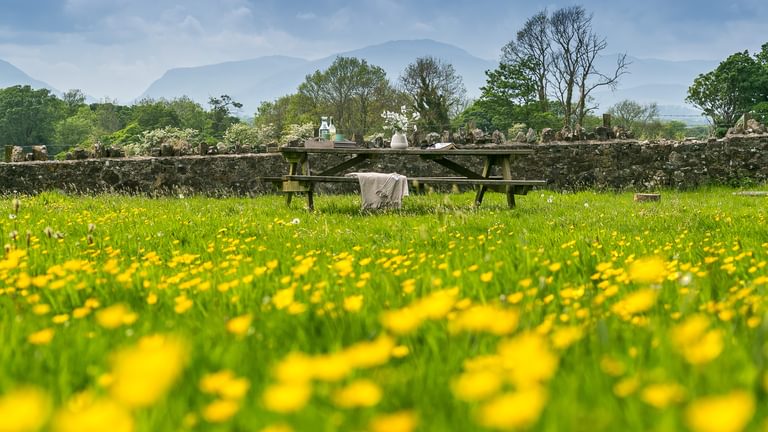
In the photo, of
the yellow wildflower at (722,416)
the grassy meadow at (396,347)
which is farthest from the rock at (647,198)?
the yellow wildflower at (722,416)

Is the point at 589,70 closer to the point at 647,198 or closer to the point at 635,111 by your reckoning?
the point at 635,111

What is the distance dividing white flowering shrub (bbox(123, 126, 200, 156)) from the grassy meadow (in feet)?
35.0

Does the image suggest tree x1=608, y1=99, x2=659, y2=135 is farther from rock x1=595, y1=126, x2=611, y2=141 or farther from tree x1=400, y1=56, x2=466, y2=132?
rock x1=595, y1=126, x2=611, y2=141

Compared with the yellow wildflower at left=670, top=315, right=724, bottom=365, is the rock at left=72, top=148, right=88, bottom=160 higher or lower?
higher

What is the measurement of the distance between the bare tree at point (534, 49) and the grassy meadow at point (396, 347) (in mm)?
46928

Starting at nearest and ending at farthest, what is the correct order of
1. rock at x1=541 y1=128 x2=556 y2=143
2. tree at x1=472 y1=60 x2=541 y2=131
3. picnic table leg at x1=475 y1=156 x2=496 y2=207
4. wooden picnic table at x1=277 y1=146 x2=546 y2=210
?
wooden picnic table at x1=277 y1=146 x2=546 y2=210
picnic table leg at x1=475 y1=156 x2=496 y2=207
rock at x1=541 y1=128 x2=556 y2=143
tree at x1=472 y1=60 x2=541 y2=131

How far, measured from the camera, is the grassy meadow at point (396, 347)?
85cm

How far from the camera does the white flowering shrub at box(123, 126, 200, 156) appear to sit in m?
14.0

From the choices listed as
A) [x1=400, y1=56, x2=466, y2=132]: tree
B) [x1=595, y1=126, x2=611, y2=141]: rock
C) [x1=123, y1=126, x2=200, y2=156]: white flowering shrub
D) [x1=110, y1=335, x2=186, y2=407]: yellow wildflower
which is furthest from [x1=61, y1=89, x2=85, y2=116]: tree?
[x1=110, y1=335, x2=186, y2=407]: yellow wildflower

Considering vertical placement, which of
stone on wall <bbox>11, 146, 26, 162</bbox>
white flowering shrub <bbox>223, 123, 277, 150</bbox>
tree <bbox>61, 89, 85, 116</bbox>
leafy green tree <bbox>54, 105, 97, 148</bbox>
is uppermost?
tree <bbox>61, 89, 85, 116</bbox>

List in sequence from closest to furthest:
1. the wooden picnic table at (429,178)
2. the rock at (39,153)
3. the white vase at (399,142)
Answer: the wooden picnic table at (429,178) < the white vase at (399,142) < the rock at (39,153)

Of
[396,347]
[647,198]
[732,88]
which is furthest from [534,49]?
[396,347]

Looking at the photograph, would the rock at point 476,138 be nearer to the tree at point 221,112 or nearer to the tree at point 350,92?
the tree at point 350,92

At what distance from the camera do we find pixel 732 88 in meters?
50.2
